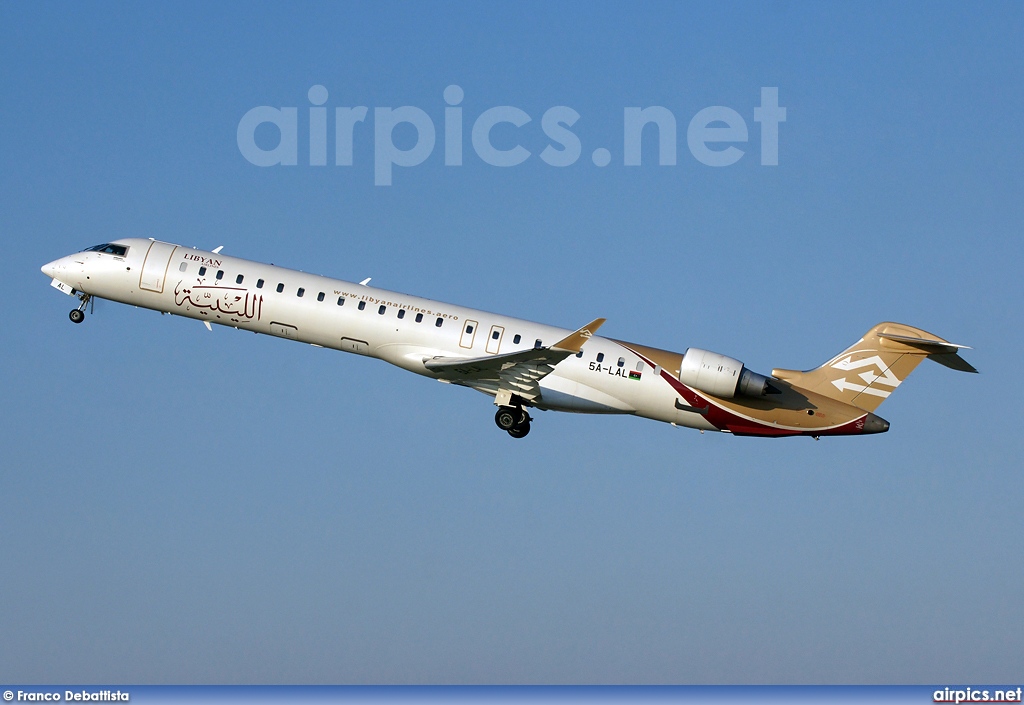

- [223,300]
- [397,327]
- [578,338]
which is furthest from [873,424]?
[223,300]

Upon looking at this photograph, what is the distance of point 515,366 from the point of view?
35.5 meters

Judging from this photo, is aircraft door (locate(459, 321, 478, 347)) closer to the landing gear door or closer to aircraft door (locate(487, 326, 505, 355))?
aircraft door (locate(487, 326, 505, 355))

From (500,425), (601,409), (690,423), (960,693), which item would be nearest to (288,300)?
(500,425)

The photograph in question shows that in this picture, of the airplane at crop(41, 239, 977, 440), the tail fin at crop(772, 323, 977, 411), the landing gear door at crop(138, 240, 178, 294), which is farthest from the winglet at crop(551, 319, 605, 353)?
the landing gear door at crop(138, 240, 178, 294)

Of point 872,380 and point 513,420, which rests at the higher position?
point 872,380

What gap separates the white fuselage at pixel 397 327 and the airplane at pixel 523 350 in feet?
0.09

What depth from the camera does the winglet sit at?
108ft

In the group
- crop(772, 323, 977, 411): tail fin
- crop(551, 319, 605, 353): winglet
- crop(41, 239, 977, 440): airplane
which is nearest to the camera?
crop(551, 319, 605, 353): winglet

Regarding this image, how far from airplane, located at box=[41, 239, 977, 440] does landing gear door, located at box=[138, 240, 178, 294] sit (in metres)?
0.03

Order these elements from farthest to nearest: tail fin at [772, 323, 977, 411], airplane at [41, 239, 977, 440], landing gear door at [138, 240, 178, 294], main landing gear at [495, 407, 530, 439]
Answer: landing gear door at [138, 240, 178, 294] < tail fin at [772, 323, 977, 411] < main landing gear at [495, 407, 530, 439] < airplane at [41, 239, 977, 440]

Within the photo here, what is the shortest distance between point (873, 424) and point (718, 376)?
4883 mm

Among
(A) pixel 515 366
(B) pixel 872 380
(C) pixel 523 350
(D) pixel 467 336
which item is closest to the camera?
(A) pixel 515 366

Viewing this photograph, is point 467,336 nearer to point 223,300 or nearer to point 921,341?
point 223,300

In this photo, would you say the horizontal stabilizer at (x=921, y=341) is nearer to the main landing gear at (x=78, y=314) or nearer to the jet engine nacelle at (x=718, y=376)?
the jet engine nacelle at (x=718, y=376)
